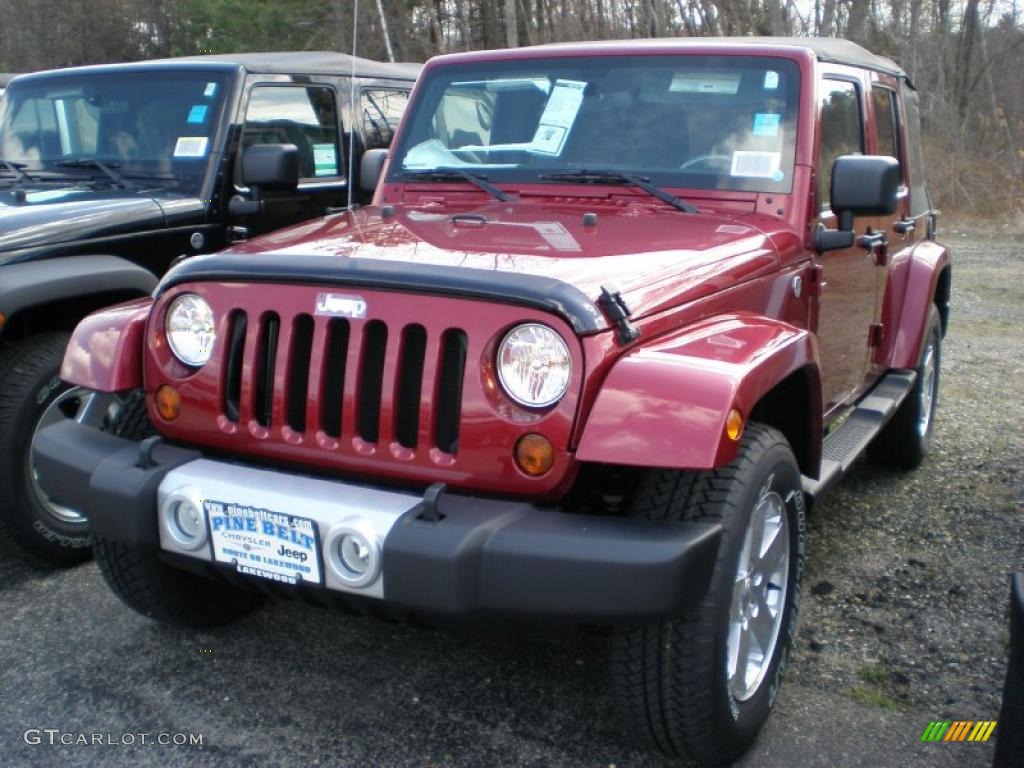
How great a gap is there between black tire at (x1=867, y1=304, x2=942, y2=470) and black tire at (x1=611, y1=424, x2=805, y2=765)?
8.29 ft

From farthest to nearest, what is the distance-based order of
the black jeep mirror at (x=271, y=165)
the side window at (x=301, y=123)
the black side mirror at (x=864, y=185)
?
1. the side window at (x=301, y=123)
2. the black jeep mirror at (x=271, y=165)
3. the black side mirror at (x=864, y=185)

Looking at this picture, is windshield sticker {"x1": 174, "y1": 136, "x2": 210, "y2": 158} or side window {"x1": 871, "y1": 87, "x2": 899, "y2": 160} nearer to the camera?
side window {"x1": 871, "y1": 87, "x2": 899, "y2": 160}

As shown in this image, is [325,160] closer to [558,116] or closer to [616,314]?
[558,116]

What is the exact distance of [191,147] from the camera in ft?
16.2

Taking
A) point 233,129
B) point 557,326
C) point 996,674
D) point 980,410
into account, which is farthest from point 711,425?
point 980,410

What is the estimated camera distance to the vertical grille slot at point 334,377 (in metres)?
2.58

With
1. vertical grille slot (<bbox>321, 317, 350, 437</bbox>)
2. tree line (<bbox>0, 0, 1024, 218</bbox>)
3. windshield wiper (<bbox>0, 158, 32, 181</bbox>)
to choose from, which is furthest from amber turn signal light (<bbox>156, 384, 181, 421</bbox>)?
tree line (<bbox>0, 0, 1024, 218</bbox>)

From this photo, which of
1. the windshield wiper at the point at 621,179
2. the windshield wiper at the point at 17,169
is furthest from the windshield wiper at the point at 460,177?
the windshield wiper at the point at 17,169

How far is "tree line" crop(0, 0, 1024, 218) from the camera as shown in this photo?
16.9 meters

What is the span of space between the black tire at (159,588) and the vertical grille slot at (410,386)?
3.08 ft

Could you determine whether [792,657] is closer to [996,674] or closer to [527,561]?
[996,674]

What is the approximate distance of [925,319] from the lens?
15.5ft

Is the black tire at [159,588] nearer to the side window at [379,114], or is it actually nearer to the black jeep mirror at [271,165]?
the black jeep mirror at [271,165]

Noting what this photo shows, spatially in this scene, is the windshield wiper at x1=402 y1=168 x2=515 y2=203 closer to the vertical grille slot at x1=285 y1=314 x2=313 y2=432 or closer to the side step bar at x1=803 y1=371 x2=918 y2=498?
the vertical grille slot at x1=285 y1=314 x2=313 y2=432
